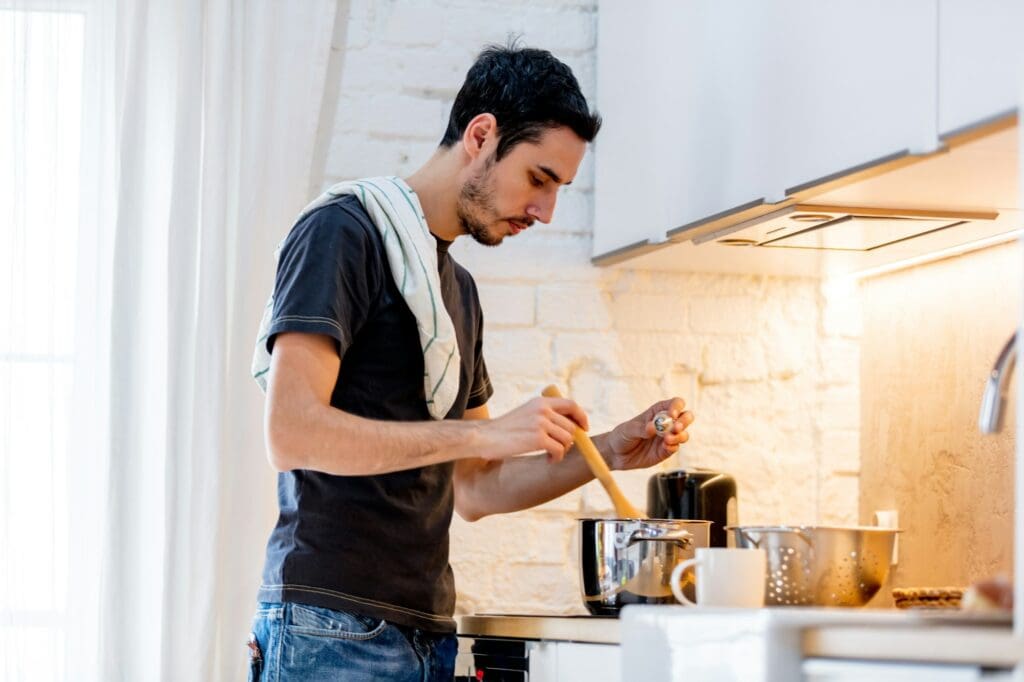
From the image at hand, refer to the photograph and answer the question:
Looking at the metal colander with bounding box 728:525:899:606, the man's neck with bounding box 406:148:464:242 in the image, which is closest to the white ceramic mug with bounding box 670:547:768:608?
the metal colander with bounding box 728:525:899:606

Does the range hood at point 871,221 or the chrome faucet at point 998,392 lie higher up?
the range hood at point 871,221

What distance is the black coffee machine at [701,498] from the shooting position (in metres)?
2.36

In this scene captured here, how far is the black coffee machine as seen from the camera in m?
2.36

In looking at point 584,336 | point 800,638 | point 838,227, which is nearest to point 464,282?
point 584,336

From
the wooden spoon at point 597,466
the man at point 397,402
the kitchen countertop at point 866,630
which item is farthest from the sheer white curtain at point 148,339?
the kitchen countertop at point 866,630

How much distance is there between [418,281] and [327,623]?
1.54ft

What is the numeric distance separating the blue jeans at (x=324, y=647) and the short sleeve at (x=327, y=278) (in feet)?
1.14

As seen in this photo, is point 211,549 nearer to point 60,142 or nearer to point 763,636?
point 60,142

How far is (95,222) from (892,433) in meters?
1.48

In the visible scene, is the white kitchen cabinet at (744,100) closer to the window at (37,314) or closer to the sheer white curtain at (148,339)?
the sheer white curtain at (148,339)

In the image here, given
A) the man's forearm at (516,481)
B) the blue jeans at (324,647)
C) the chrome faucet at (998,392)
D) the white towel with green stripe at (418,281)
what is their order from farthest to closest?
the man's forearm at (516,481) < the white towel with green stripe at (418,281) < the blue jeans at (324,647) < the chrome faucet at (998,392)

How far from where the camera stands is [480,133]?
2.07 metres

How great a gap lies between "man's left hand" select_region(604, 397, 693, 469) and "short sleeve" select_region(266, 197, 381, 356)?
48 centimetres

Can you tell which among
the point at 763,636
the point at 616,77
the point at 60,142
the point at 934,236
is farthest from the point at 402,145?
the point at 763,636
